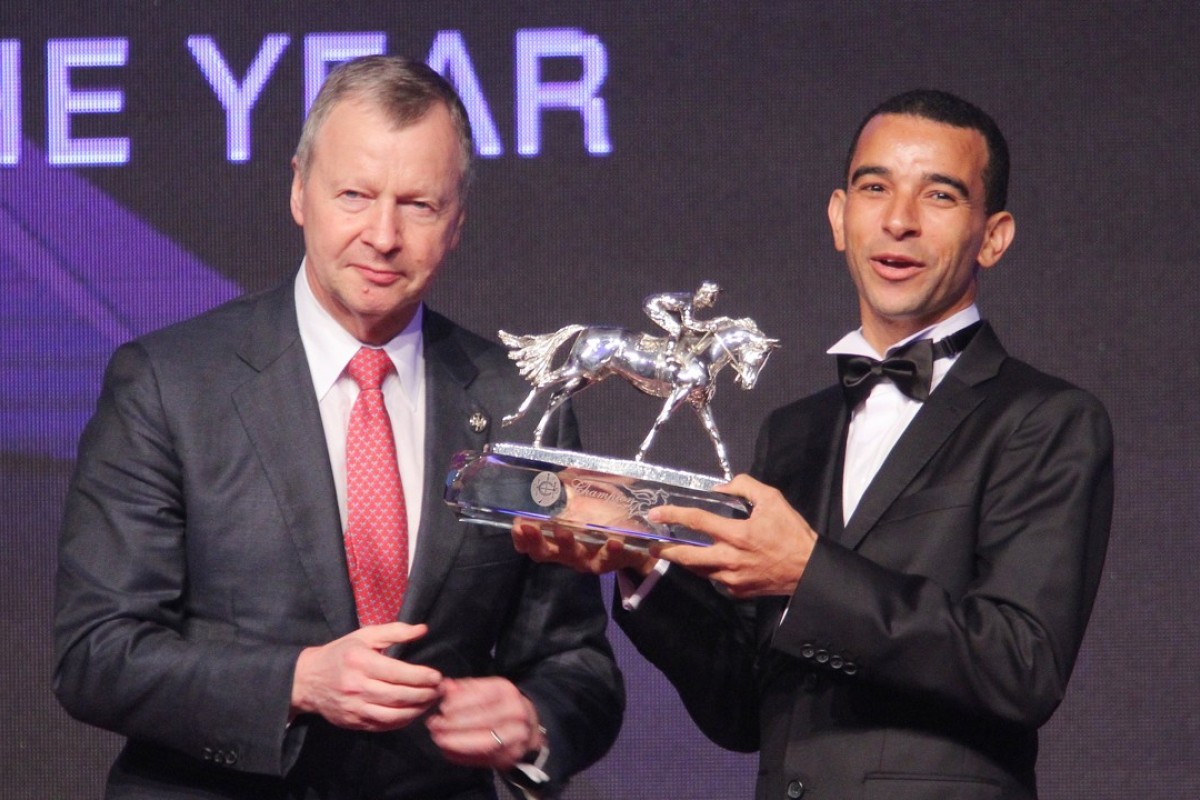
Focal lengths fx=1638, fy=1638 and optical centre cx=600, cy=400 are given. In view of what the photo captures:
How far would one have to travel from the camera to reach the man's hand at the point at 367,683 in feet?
6.57

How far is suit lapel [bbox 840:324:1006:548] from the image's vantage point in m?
2.21

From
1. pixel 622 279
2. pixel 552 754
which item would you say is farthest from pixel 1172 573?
pixel 552 754

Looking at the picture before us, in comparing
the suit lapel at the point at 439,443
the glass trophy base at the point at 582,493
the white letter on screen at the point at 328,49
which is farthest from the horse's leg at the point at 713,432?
the white letter on screen at the point at 328,49

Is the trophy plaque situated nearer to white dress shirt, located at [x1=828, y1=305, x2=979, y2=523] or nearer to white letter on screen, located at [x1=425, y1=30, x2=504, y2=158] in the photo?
white dress shirt, located at [x1=828, y1=305, x2=979, y2=523]

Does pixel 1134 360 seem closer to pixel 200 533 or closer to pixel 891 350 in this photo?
pixel 891 350

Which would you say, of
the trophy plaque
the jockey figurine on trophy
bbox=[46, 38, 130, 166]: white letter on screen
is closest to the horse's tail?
the trophy plaque

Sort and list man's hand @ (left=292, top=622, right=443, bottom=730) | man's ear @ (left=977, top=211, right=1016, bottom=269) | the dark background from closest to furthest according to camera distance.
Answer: man's hand @ (left=292, top=622, right=443, bottom=730)
man's ear @ (left=977, top=211, right=1016, bottom=269)
the dark background

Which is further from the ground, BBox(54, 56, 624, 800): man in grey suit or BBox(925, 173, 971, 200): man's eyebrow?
BBox(925, 173, 971, 200): man's eyebrow

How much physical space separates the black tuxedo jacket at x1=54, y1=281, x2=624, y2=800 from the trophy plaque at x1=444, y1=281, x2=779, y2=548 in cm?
14

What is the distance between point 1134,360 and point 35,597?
2.50 m

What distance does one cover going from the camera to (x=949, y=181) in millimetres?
2361

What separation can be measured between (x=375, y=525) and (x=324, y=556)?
90mm

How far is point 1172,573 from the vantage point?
142 inches

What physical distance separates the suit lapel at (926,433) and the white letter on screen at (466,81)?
160 cm
